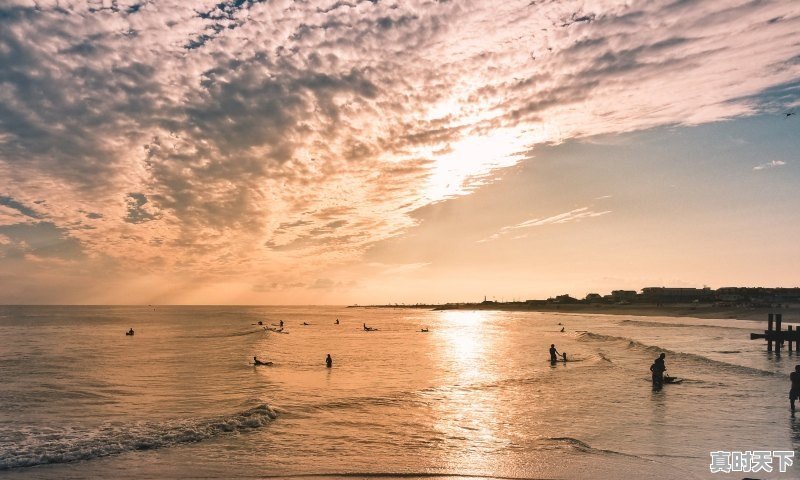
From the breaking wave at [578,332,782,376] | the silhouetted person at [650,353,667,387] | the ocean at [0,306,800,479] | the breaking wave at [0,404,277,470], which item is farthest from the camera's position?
the breaking wave at [578,332,782,376]

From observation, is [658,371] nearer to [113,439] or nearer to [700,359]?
[700,359]

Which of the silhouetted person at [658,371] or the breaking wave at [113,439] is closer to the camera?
the breaking wave at [113,439]

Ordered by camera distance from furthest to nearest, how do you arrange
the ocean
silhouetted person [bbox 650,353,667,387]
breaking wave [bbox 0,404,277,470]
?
1. silhouetted person [bbox 650,353,667,387]
2. breaking wave [bbox 0,404,277,470]
3. the ocean

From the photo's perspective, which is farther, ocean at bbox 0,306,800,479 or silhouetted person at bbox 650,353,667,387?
silhouetted person at bbox 650,353,667,387

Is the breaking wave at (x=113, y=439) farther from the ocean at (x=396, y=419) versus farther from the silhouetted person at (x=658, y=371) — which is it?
the silhouetted person at (x=658, y=371)

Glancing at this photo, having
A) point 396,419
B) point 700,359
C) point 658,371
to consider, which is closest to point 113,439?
point 396,419

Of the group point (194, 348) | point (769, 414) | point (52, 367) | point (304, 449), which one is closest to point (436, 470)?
point (304, 449)

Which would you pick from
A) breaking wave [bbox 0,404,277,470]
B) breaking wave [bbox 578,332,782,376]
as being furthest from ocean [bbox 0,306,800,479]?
breaking wave [bbox 578,332,782,376]

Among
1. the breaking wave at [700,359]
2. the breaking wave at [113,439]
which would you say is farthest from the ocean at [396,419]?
the breaking wave at [700,359]

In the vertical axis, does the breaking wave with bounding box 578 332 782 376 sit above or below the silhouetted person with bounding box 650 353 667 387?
below

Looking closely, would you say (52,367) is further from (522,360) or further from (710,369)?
(710,369)

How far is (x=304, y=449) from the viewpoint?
1777 centimetres

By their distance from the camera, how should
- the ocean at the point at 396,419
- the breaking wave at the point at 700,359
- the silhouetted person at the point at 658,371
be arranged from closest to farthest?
the ocean at the point at 396,419 → the silhouetted person at the point at 658,371 → the breaking wave at the point at 700,359

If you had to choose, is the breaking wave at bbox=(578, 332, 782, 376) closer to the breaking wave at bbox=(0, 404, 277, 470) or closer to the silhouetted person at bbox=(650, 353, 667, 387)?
the silhouetted person at bbox=(650, 353, 667, 387)
